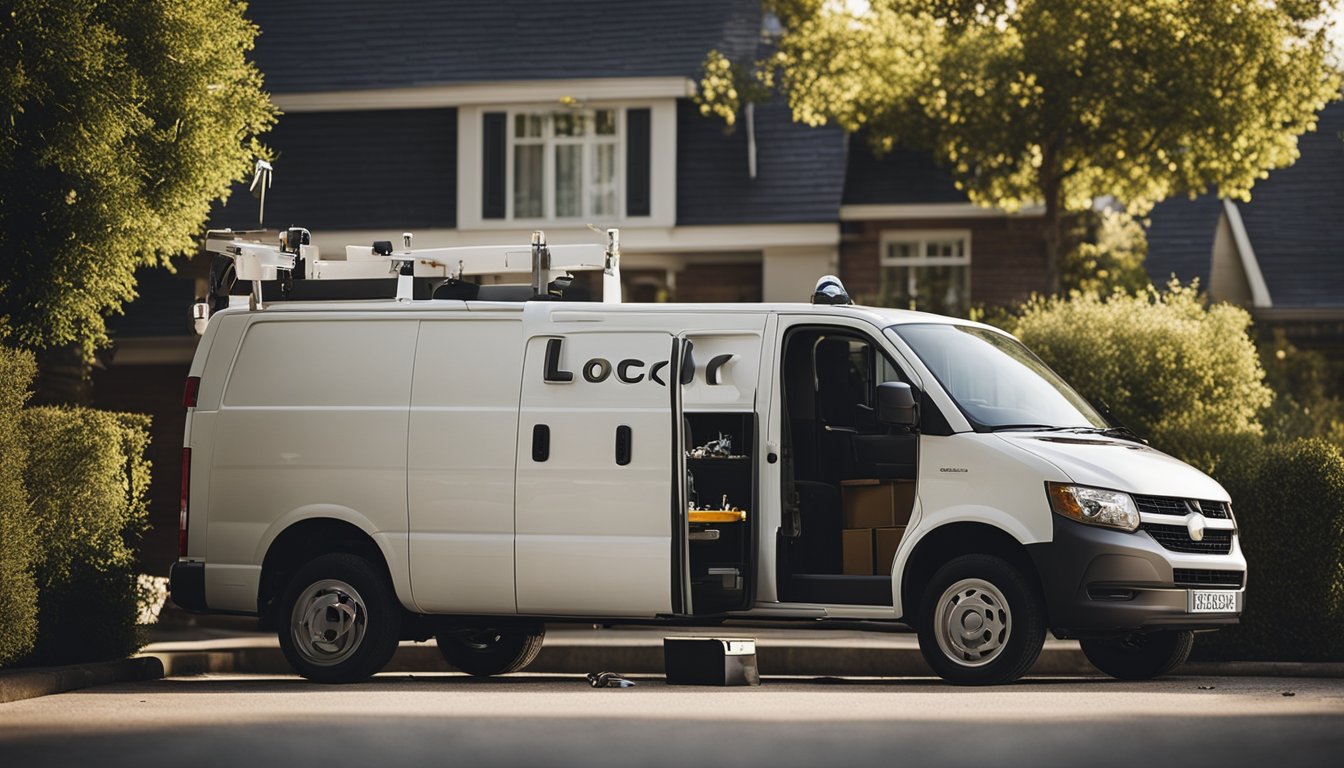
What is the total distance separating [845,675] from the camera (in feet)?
51.9

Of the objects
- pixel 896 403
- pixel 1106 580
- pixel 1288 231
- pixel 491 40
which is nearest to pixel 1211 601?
pixel 1106 580

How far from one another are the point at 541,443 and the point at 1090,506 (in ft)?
11.0

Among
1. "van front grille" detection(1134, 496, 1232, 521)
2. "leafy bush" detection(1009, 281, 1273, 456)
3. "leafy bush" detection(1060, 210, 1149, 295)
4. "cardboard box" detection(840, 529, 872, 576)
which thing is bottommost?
"cardboard box" detection(840, 529, 872, 576)

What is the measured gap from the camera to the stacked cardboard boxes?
11961 mm

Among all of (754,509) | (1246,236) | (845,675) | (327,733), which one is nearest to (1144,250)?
(1246,236)

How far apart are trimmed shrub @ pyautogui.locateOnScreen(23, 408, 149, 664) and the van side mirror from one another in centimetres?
563

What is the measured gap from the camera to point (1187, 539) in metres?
11.5

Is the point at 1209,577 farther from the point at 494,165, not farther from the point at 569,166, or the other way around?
the point at 494,165

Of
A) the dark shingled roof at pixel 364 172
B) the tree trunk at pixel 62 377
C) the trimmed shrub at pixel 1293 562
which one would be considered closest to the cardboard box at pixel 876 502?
the trimmed shrub at pixel 1293 562

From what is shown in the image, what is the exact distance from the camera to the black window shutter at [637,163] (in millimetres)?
29812

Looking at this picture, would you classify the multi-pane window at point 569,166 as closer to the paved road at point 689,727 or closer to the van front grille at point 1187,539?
the paved road at point 689,727

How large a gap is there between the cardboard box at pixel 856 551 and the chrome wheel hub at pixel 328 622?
3072mm

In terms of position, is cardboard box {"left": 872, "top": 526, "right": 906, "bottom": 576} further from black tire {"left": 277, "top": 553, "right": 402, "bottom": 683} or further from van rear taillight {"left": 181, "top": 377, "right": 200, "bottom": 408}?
van rear taillight {"left": 181, "top": 377, "right": 200, "bottom": 408}

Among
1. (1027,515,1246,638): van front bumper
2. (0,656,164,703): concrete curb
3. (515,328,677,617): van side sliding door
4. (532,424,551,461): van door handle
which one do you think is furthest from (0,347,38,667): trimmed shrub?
(1027,515,1246,638): van front bumper
